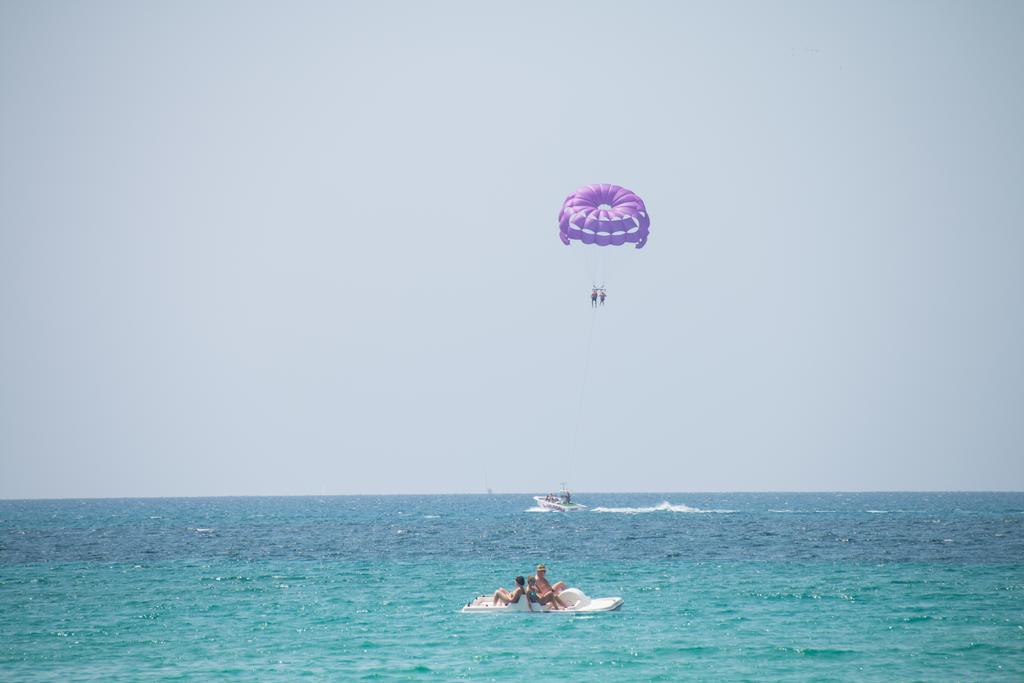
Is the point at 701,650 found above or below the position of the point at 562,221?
below

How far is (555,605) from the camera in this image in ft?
100

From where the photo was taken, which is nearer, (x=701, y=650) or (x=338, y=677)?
(x=338, y=677)

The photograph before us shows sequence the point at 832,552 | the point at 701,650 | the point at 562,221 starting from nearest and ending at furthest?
the point at 701,650 < the point at 562,221 < the point at 832,552

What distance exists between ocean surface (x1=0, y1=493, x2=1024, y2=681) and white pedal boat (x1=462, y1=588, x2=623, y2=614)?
64 cm

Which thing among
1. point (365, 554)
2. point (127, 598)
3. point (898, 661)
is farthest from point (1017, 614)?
point (365, 554)

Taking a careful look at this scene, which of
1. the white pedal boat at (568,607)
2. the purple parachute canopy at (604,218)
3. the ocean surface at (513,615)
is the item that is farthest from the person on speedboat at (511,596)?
the purple parachute canopy at (604,218)

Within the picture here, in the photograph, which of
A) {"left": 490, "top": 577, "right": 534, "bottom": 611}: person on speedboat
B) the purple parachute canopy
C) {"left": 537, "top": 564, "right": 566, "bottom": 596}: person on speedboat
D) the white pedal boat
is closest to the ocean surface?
the white pedal boat

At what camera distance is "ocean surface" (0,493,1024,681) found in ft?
75.8

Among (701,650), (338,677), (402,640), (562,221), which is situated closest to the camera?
(338,677)

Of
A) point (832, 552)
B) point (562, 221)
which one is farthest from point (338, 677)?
point (832, 552)

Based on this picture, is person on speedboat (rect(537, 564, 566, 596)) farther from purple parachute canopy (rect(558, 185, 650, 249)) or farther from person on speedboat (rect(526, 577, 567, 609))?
purple parachute canopy (rect(558, 185, 650, 249))

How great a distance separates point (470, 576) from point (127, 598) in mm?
12283

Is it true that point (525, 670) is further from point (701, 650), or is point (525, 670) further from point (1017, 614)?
point (1017, 614)

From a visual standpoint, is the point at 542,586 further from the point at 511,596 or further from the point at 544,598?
the point at 511,596
